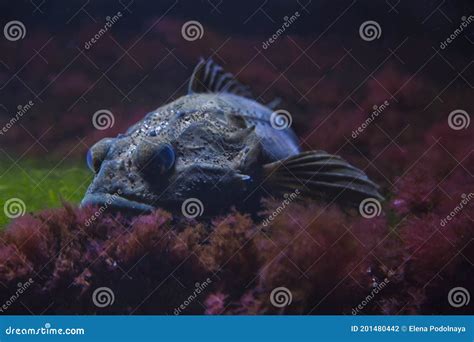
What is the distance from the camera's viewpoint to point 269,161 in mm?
2922

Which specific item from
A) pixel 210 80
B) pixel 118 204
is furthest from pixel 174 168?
pixel 210 80

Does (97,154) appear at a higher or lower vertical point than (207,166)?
lower

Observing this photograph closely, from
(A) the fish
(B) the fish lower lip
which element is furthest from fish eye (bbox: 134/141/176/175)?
(B) the fish lower lip

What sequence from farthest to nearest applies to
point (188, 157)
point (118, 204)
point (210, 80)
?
point (210, 80)
point (188, 157)
point (118, 204)

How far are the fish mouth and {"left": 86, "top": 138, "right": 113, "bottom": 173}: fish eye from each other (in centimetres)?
20

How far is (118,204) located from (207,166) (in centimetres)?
45

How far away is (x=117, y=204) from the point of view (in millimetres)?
2688

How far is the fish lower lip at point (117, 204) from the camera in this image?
269cm

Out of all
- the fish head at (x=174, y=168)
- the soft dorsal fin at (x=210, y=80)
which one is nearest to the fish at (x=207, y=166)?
the fish head at (x=174, y=168)

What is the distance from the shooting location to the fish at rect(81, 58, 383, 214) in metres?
2.74

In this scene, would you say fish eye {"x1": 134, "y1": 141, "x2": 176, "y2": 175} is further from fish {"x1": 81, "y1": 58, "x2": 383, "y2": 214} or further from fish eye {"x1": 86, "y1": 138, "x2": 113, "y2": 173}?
fish eye {"x1": 86, "y1": 138, "x2": 113, "y2": 173}

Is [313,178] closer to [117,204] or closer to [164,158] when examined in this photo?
[164,158]
